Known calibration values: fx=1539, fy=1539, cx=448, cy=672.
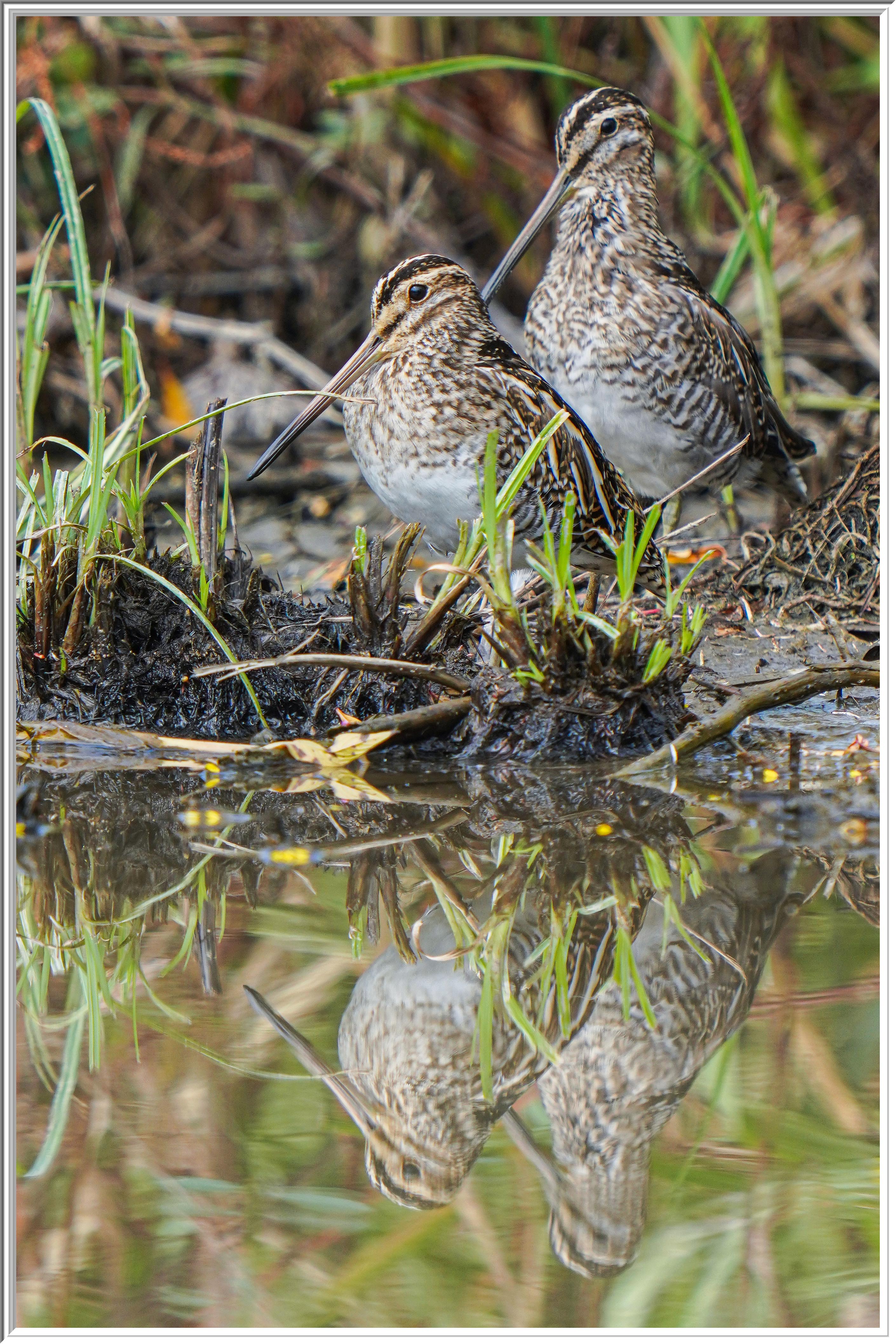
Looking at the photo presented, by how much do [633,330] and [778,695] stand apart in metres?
1.73

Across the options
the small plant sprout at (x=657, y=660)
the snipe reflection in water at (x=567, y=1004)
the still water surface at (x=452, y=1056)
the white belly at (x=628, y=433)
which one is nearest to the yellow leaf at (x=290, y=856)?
the still water surface at (x=452, y=1056)

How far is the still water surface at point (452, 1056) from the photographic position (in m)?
1.87

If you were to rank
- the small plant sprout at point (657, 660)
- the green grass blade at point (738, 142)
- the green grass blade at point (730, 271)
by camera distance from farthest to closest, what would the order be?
the green grass blade at point (730, 271)
the green grass blade at point (738, 142)
the small plant sprout at point (657, 660)

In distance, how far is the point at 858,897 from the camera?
2854 millimetres

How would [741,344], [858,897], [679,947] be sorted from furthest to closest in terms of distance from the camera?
[741,344] < [858,897] < [679,947]

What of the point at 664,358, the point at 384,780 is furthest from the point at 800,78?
the point at 384,780

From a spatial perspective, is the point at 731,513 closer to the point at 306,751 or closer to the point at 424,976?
the point at 306,751

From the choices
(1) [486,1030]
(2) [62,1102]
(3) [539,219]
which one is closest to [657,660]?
(1) [486,1030]

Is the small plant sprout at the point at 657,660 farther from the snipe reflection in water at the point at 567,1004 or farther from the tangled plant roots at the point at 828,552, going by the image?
the tangled plant roots at the point at 828,552

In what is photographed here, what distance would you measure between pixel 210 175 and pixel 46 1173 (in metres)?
6.47

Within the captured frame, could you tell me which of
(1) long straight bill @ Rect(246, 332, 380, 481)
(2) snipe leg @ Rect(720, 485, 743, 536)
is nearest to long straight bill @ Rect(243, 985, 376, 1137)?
(1) long straight bill @ Rect(246, 332, 380, 481)

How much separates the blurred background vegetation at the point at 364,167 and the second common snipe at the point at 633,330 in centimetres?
182

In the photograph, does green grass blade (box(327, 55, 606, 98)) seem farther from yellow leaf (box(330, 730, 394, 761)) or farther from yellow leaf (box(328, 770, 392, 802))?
yellow leaf (box(328, 770, 392, 802))
